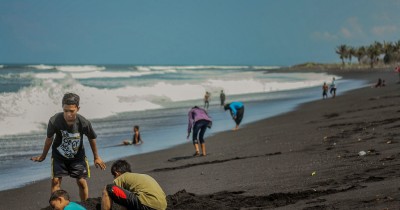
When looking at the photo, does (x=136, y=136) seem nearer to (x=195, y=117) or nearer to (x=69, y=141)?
(x=195, y=117)

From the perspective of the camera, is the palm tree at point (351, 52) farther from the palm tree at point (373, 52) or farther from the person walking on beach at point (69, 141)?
the person walking on beach at point (69, 141)

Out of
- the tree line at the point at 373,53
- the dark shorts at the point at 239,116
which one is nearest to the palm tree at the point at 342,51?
the tree line at the point at 373,53

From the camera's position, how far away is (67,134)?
6.68 meters

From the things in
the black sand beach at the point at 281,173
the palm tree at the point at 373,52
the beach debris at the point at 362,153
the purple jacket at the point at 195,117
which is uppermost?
the palm tree at the point at 373,52

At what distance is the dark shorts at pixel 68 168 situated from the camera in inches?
270

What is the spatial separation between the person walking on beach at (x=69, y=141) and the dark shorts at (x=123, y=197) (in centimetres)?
112

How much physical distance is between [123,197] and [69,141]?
4.68 ft

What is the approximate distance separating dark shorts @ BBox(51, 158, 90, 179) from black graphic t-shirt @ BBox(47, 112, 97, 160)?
0.06m

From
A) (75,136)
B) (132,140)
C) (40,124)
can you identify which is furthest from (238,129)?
(75,136)

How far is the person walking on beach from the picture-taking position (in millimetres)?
6520

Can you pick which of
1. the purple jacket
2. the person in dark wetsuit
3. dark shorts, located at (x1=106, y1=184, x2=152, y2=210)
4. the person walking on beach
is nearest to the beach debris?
the purple jacket

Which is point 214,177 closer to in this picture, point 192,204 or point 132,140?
point 192,204

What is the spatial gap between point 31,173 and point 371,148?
6170 mm

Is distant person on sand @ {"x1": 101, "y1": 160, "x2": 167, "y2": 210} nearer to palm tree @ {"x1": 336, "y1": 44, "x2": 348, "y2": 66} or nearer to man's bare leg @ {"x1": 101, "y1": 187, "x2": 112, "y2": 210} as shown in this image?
man's bare leg @ {"x1": 101, "y1": 187, "x2": 112, "y2": 210}
